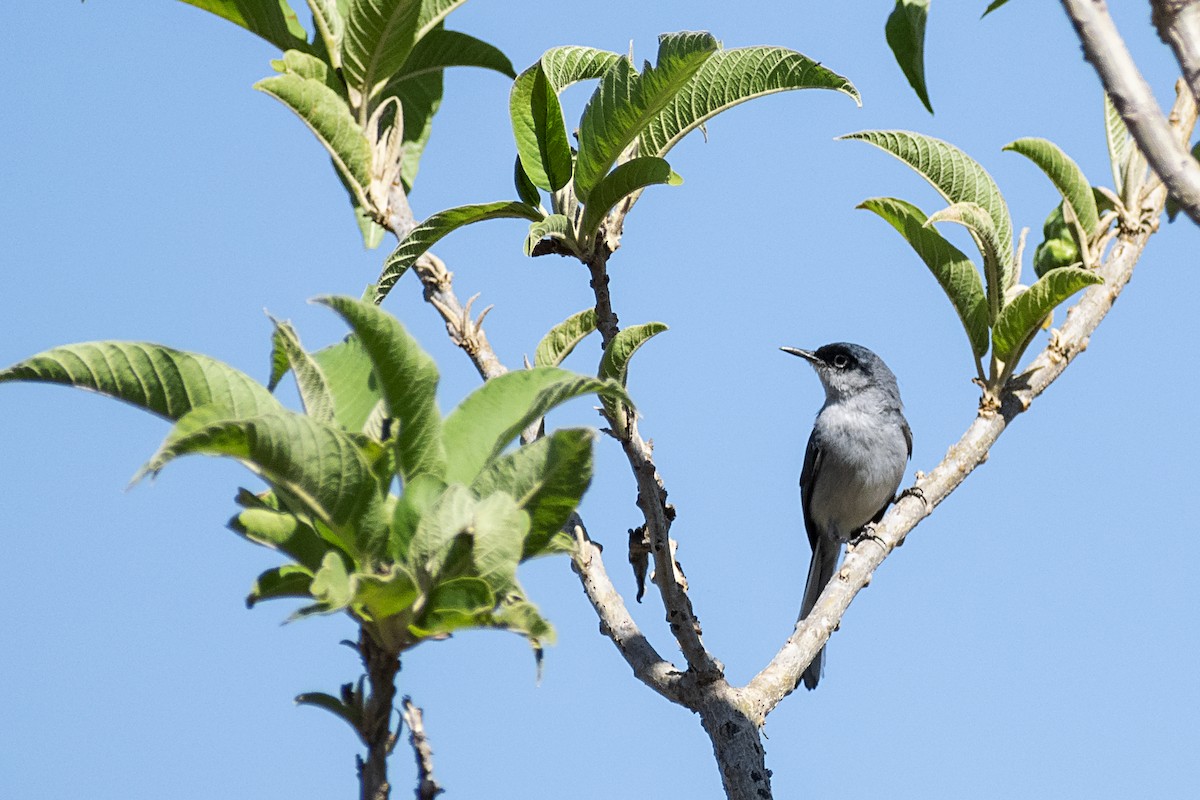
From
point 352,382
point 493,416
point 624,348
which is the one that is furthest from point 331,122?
point 493,416

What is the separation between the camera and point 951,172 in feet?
14.3

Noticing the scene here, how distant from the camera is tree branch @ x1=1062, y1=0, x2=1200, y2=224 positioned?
2.26 m

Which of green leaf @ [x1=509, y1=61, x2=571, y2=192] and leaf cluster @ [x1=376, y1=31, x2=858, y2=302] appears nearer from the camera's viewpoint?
leaf cluster @ [x1=376, y1=31, x2=858, y2=302]

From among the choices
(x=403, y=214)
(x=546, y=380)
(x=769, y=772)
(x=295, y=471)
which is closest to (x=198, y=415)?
(x=295, y=471)

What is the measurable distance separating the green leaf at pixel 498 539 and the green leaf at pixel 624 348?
1.18m

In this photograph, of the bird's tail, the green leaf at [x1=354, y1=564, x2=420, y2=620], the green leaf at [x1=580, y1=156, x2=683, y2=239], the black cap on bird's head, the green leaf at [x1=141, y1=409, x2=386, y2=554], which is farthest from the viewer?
the black cap on bird's head

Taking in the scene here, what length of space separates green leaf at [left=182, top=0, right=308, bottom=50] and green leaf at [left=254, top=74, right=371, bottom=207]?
Result: 386mm

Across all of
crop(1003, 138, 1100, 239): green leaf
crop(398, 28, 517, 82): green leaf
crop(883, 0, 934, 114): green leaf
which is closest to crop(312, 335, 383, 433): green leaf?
crop(398, 28, 517, 82): green leaf

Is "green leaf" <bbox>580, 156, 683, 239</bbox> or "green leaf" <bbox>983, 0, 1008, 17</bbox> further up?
"green leaf" <bbox>983, 0, 1008, 17</bbox>

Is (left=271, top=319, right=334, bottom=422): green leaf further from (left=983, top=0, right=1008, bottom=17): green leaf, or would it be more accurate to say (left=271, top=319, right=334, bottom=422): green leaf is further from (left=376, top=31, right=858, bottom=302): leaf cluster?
(left=983, top=0, right=1008, bottom=17): green leaf

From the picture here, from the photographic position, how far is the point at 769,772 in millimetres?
4016

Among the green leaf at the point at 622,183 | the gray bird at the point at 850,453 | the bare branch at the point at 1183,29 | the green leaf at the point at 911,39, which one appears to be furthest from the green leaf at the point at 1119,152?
the gray bird at the point at 850,453

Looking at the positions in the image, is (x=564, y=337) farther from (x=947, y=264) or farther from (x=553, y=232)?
(x=947, y=264)

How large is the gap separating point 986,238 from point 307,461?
3020mm
